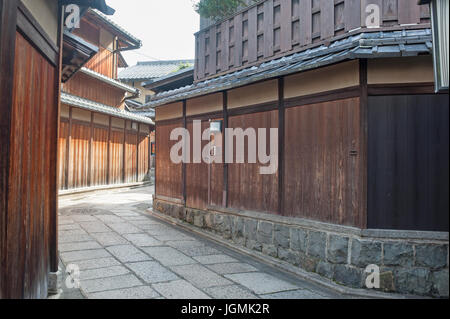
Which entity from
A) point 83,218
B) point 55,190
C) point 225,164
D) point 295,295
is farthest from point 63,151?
point 295,295

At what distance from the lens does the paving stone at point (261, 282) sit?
5.97 m

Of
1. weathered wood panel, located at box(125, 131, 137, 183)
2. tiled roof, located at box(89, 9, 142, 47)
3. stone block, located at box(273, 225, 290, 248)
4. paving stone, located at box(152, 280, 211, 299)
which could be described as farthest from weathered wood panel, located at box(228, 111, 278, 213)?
weathered wood panel, located at box(125, 131, 137, 183)

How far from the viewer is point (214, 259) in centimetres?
764

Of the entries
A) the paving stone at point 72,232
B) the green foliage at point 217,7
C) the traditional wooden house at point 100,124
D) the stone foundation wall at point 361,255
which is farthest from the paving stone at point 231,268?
the traditional wooden house at point 100,124

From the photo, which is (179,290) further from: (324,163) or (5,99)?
(5,99)

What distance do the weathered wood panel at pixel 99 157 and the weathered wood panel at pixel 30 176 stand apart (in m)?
12.2

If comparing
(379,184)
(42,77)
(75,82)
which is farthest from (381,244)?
(75,82)

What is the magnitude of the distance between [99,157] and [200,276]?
41.1 ft

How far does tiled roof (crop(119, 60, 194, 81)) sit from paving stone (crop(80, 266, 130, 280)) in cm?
3440

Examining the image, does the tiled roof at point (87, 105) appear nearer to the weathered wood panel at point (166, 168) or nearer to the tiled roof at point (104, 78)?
the tiled roof at point (104, 78)

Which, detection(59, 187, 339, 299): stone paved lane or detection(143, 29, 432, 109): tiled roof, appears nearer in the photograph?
detection(143, 29, 432, 109): tiled roof

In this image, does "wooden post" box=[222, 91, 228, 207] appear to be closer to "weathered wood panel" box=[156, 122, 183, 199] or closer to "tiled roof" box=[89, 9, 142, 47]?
"weathered wood panel" box=[156, 122, 183, 199]

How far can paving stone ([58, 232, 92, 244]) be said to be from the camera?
8430mm

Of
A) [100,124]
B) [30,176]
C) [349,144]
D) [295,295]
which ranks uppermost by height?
[100,124]
